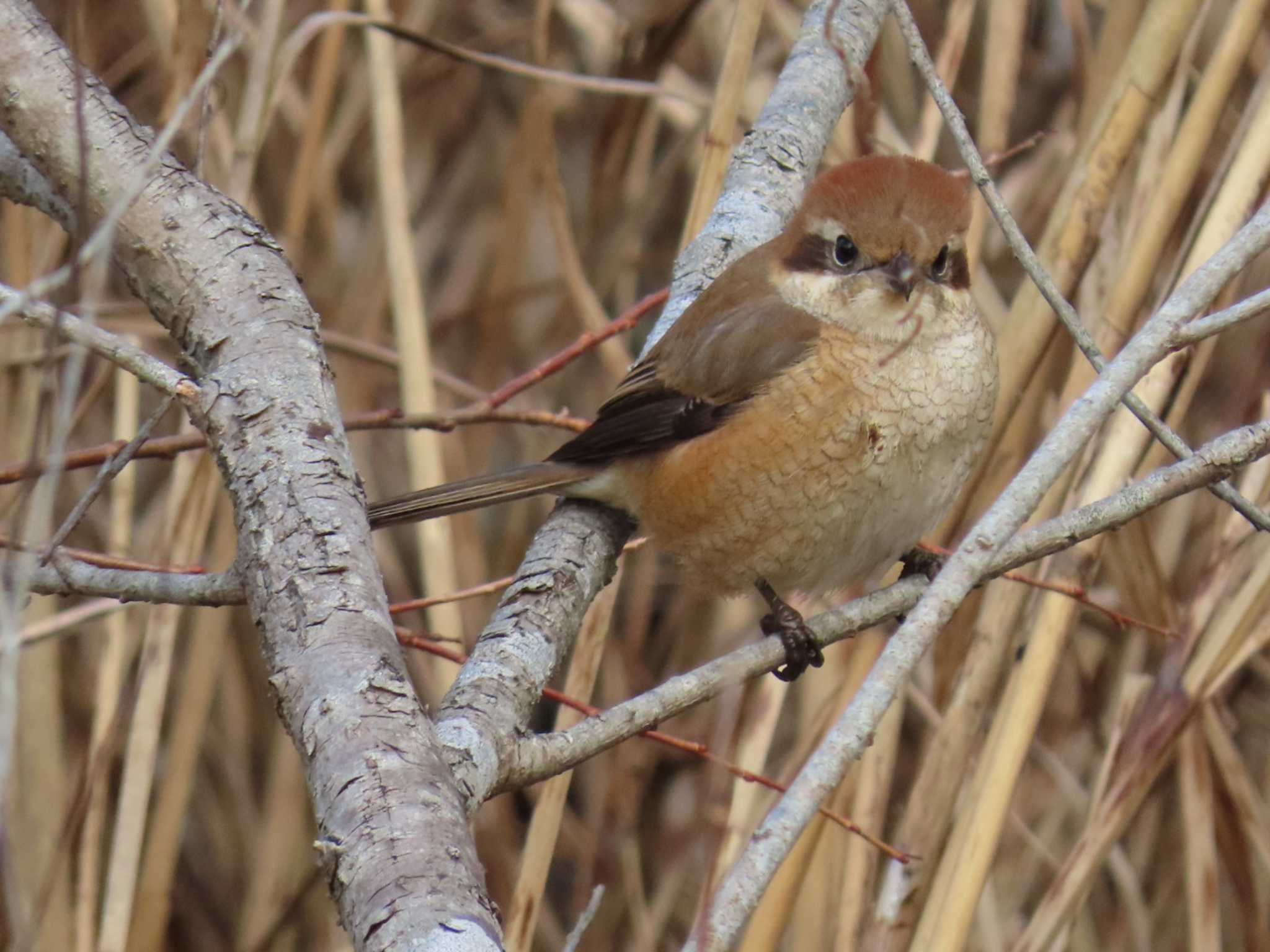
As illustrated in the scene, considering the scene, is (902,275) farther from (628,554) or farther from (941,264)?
(628,554)

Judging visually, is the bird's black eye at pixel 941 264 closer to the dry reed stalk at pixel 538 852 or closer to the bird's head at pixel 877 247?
the bird's head at pixel 877 247

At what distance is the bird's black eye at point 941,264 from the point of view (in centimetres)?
219

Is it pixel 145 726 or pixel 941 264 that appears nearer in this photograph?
pixel 941 264

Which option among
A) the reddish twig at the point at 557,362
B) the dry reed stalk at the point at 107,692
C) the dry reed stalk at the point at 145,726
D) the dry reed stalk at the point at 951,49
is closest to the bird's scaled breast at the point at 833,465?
the reddish twig at the point at 557,362

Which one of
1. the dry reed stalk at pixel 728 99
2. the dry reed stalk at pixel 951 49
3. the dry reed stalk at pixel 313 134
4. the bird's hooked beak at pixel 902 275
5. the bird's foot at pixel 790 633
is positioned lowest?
the bird's foot at pixel 790 633

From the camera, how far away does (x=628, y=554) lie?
3135mm

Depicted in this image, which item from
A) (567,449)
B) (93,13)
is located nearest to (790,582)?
(567,449)

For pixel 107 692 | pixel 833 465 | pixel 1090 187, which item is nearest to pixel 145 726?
pixel 107 692

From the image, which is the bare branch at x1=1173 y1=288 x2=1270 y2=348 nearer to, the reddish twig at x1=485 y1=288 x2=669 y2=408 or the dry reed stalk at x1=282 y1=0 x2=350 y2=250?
the reddish twig at x1=485 y1=288 x2=669 y2=408

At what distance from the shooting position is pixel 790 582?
7.56 feet

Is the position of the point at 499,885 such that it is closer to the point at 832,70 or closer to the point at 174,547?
the point at 174,547

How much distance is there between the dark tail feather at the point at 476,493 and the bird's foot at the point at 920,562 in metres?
0.55

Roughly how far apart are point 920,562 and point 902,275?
0.50 m

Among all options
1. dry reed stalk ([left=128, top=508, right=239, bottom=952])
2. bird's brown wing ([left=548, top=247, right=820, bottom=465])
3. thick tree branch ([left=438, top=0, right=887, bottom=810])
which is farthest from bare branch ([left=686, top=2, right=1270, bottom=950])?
dry reed stalk ([left=128, top=508, right=239, bottom=952])
